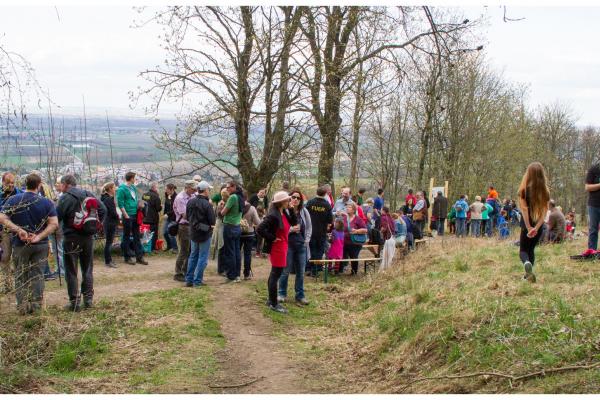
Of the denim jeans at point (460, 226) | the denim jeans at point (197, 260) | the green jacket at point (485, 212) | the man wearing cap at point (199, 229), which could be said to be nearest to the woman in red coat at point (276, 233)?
the man wearing cap at point (199, 229)

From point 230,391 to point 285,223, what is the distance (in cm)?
403

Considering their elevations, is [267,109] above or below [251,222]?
above

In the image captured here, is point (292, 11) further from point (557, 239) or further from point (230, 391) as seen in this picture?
point (230, 391)

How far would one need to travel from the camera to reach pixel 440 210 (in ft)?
80.7

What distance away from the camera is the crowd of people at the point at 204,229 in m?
8.77

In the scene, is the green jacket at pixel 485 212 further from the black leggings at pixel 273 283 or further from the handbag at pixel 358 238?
the black leggings at pixel 273 283

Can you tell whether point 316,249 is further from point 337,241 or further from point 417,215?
point 417,215

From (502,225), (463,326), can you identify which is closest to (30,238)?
(463,326)

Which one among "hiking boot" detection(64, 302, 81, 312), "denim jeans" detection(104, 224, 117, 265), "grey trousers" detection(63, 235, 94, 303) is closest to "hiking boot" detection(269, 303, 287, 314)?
"grey trousers" detection(63, 235, 94, 303)

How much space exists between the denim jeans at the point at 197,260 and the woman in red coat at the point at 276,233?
181 cm

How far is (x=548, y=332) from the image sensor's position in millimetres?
6188

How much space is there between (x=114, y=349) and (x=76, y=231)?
93.3 inches

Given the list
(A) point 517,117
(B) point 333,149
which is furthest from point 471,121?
(B) point 333,149

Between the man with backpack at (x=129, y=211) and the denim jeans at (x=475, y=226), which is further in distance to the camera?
the denim jeans at (x=475, y=226)
